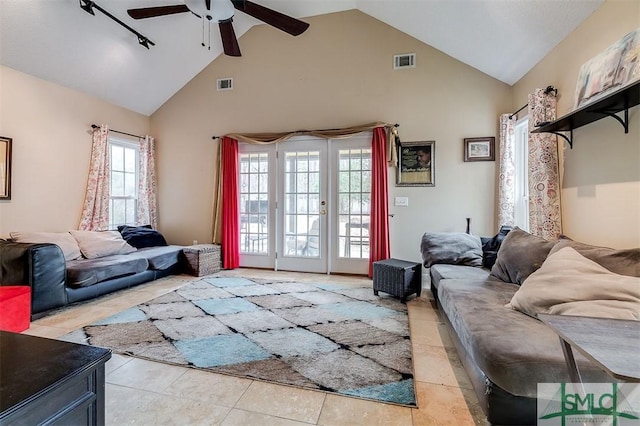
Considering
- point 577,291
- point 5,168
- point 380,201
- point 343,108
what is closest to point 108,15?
point 5,168

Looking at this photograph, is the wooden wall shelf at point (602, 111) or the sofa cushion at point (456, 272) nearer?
the wooden wall shelf at point (602, 111)

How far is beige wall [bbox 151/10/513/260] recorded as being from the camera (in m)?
4.25

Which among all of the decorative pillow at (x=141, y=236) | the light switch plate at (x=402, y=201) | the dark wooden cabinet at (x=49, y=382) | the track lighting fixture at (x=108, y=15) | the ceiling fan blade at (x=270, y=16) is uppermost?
the track lighting fixture at (x=108, y=15)

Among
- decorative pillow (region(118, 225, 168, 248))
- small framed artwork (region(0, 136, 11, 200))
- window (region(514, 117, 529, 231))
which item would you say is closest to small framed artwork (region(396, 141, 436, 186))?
window (region(514, 117, 529, 231))

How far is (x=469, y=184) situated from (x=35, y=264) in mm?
5005

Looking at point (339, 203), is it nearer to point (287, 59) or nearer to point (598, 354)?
point (287, 59)

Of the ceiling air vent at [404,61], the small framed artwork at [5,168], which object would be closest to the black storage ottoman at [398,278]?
the ceiling air vent at [404,61]

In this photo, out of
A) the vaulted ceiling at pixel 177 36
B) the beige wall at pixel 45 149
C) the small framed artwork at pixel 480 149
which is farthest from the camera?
the small framed artwork at pixel 480 149

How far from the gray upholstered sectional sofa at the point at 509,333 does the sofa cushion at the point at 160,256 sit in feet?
12.0

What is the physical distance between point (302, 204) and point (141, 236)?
8.33 ft

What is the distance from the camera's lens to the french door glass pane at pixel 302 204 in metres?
4.85

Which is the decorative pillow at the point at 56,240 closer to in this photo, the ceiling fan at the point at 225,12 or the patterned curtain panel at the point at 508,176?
the ceiling fan at the point at 225,12

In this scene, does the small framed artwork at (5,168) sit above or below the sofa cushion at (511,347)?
above

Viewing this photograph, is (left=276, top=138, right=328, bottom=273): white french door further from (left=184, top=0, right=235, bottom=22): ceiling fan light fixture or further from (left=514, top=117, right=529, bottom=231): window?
(left=514, top=117, right=529, bottom=231): window
